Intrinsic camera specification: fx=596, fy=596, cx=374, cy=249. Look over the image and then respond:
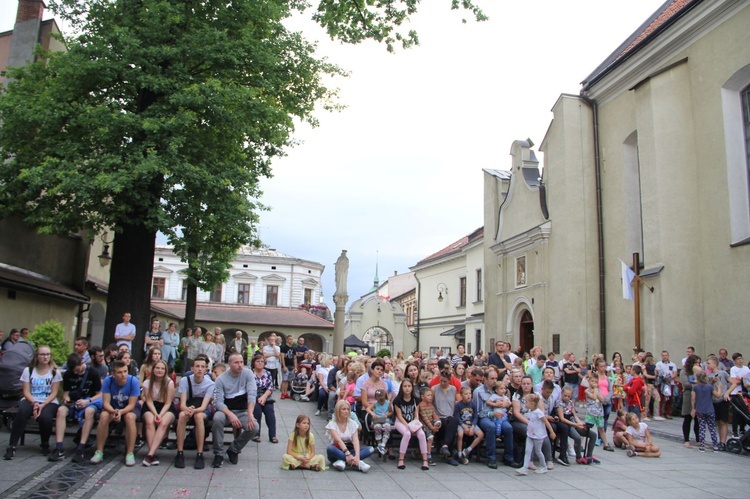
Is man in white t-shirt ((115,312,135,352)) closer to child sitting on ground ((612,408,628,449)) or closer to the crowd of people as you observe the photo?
the crowd of people

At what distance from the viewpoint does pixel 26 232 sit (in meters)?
17.0

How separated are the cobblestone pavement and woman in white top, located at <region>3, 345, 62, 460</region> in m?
0.30

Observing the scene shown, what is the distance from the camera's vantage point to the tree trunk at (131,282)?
14.3 m

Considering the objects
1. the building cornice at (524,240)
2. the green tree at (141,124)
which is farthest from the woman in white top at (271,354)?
the building cornice at (524,240)

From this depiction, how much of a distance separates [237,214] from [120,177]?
3.03 meters

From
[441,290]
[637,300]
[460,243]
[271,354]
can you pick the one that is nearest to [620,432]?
[271,354]

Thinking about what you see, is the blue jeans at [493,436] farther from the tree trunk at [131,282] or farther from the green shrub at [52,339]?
the green shrub at [52,339]

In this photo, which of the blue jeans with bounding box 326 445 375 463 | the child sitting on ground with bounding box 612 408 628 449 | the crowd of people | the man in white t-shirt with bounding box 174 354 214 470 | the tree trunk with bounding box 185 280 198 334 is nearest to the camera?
the man in white t-shirt with bounding box 174 354 214 470

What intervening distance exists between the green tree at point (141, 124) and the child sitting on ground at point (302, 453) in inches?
272

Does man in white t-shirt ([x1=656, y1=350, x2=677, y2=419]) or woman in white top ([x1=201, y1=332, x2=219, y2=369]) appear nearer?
man in white t-shirt ([x1=656, y1=350, x2=677, y2=419])

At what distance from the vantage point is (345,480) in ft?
26.5

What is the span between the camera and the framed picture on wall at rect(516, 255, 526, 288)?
26438 millimetres

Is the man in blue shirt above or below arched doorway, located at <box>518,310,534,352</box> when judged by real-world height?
below

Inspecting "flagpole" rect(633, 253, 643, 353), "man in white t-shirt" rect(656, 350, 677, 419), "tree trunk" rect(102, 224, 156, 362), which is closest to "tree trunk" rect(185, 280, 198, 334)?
"tree trunk" rect(102, 224, 156, 362)
